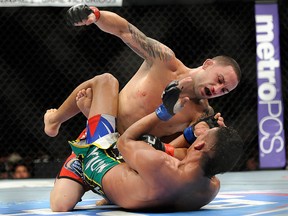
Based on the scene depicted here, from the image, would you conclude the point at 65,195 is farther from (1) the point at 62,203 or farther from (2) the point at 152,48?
(2) the point at 152,48

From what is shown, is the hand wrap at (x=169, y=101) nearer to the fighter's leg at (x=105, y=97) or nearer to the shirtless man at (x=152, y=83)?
the shirtless man at (x=152, y=83)

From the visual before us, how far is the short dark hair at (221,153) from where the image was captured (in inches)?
62.1

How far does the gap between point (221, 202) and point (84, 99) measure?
625mm

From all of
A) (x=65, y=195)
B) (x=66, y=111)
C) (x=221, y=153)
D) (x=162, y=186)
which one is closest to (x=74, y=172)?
(x=65, y=195)

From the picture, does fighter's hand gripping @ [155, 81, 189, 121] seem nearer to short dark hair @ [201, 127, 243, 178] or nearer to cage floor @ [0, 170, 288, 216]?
short dark hair @ [201, 127, 243, 178]

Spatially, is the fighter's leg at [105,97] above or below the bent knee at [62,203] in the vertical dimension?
above

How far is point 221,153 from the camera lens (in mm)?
1579

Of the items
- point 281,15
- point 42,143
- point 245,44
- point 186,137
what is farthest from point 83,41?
point 186,137

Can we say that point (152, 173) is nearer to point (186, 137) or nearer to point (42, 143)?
point (186, 137)

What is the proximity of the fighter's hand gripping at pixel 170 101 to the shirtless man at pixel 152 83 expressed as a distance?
0.25 m

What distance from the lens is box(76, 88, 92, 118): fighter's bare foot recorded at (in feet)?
6.55

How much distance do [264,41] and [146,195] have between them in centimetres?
255

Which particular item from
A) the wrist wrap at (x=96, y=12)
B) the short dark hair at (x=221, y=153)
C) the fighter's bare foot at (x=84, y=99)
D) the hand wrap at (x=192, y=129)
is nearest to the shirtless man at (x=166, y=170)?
the short dark hair at (x=221, y=153)

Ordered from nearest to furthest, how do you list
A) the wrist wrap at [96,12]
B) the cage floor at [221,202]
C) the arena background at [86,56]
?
the cage floor at [221,202], the wrist wrap at [96,12], the arena background at [86,56]
